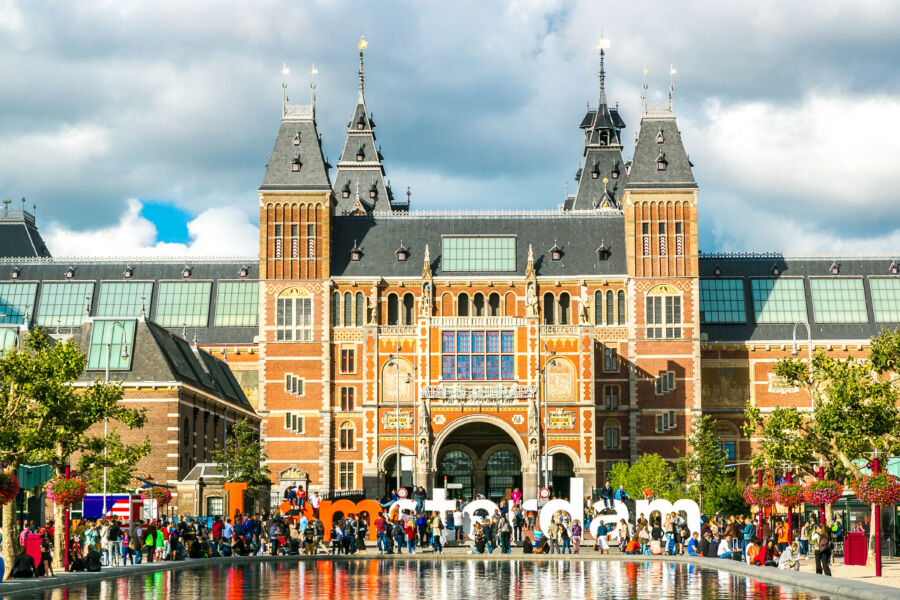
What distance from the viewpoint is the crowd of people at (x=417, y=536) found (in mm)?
46812

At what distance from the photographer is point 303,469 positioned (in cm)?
9362

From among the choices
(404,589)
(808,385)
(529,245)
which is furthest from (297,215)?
(404,589)

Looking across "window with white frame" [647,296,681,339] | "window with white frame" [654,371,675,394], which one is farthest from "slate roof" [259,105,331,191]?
"window with white frame" [654,371,675,394]

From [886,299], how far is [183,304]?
171 feet

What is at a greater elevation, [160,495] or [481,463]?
[481,463]

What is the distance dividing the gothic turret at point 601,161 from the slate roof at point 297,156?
88.6 feet

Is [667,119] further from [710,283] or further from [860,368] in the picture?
[860,368]

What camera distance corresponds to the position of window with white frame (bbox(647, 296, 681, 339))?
94812 mm

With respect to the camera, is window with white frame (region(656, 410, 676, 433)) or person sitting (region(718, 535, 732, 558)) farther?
window with white frame (region(656, 410, 676, 433))

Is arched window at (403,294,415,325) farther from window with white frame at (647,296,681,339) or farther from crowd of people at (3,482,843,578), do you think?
crowd of people at (3,482,843,578)

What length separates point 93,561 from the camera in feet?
136

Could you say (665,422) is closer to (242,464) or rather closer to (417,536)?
(242,464)

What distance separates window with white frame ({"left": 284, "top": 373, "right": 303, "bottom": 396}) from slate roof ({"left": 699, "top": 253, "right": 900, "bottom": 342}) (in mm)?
28875

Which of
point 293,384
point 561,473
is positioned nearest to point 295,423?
point 293,384
